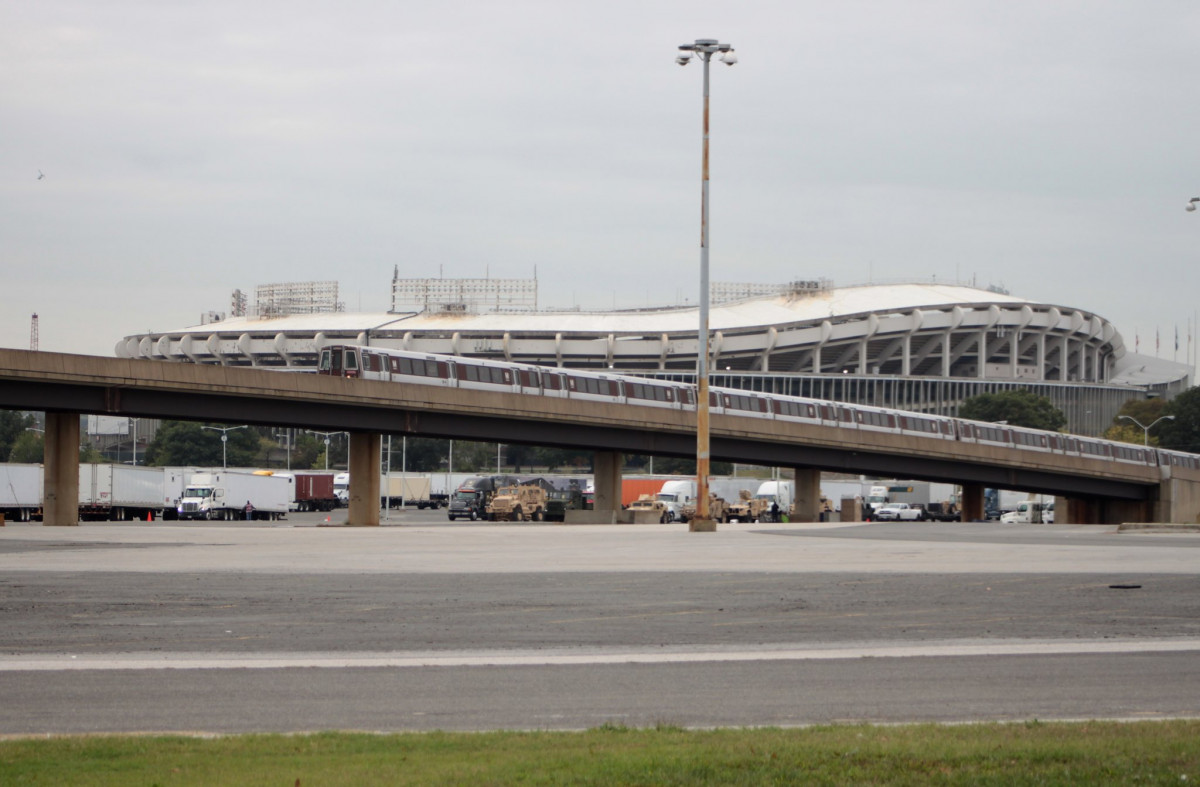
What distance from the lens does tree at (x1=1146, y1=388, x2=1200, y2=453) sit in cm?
14412

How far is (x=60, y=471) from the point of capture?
57.2 metres

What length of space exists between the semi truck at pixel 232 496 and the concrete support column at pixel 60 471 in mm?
27698

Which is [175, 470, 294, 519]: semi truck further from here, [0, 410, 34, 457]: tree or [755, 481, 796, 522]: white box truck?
[0, 410, 34, 457]: tree

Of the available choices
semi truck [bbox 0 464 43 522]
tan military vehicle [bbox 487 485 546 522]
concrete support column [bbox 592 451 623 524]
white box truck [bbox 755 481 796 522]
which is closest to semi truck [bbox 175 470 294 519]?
semi truck [bbox 0 464 43 522]

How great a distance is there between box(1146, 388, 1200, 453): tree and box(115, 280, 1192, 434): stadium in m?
21.4

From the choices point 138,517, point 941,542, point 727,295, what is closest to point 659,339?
point 727,295

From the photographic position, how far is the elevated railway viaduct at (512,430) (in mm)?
55844

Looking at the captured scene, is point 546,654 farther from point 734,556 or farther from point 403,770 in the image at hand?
point 734,556

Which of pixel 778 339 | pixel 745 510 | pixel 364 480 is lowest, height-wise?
pixel 745 510

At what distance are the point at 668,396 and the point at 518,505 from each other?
14.1m

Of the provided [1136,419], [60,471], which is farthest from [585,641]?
[1136,419]

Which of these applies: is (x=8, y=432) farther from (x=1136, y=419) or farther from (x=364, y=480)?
(x=1136, y=419)

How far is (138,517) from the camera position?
85125 millimetres

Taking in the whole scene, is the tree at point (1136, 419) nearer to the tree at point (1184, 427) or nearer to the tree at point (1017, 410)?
the tree at point (1184, 427)
